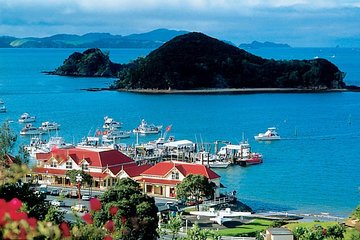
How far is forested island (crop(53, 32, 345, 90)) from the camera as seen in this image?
114688 mm

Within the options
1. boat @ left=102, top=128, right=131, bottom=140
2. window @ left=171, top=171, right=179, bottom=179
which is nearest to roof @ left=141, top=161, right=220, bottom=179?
window @ left=171, top=171, right=179, bottom=179

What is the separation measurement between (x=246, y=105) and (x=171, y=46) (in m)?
35.9

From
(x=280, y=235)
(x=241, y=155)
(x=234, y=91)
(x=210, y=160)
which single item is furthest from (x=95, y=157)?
(x=234, y=91)

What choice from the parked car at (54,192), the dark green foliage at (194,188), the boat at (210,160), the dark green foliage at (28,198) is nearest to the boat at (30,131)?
the boat at (210,160)

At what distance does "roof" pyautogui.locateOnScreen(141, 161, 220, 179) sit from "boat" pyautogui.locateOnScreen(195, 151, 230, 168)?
37.1 feet

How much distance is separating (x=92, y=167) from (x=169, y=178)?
186 inches

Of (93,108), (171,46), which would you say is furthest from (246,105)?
(171,46)

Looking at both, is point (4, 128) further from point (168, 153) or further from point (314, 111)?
point (314, 111)

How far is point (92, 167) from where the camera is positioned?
125 feet

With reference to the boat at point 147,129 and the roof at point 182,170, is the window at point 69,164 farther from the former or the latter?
the boat at point 147,129

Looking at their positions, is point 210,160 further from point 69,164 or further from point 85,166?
point 69,164

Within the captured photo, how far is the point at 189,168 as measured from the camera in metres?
36.2

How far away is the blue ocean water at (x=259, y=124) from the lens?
4016 cm

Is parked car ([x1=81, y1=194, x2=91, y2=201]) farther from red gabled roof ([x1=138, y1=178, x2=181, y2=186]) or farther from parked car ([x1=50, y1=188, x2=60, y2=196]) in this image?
red gabled roof ([x1=138, y1=178, x2=181, y2=186])
